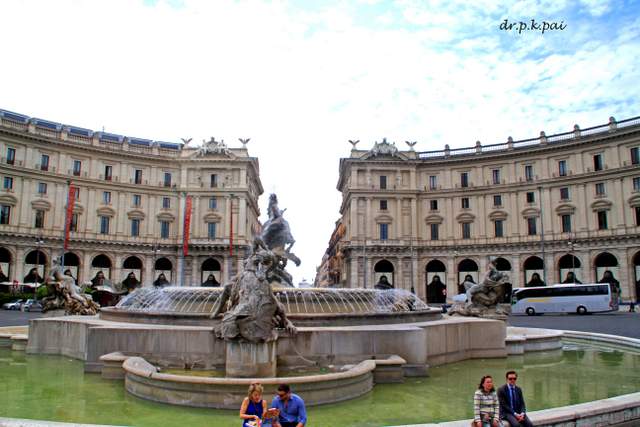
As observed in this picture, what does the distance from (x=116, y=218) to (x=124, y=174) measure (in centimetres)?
548

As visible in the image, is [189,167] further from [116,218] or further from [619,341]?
[619,341]

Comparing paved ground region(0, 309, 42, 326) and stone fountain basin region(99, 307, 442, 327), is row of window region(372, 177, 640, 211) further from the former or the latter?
stone fountain basin region(99, 307, 442, 327)

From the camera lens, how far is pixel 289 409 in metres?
5.43

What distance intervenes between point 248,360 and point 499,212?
54.5m

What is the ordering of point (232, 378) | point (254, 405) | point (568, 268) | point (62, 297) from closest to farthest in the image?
1. point (254, 405)
2. point (232, 378)
3. point (62, 297)
4. point (568, 268)

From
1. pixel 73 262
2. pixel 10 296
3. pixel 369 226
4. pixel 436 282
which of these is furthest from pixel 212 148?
pixel 436 282

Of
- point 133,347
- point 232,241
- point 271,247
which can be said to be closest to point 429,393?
point 133,347

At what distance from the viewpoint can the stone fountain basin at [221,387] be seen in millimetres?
7488

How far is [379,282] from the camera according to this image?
60000mm

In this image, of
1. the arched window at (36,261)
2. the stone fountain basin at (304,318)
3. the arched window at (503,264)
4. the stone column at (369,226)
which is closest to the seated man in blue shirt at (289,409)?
the stone fountain basin at (304,318)

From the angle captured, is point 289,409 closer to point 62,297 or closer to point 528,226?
point 62,297

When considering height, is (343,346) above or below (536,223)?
below

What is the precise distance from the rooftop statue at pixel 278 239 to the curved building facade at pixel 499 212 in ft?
133

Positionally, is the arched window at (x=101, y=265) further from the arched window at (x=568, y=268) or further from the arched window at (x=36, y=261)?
the arched window at (x=568, y=268)
